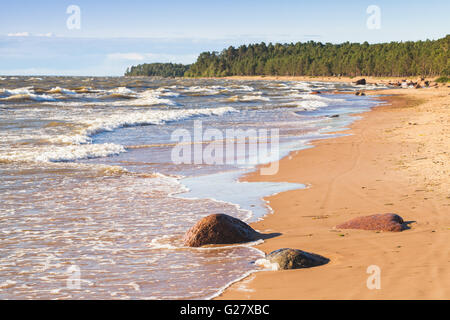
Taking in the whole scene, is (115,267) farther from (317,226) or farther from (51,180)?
(51,180)

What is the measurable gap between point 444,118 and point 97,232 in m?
19.2

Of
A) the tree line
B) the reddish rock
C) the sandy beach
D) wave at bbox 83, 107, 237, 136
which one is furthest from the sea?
the tree line

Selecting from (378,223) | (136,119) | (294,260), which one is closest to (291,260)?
(294,260)

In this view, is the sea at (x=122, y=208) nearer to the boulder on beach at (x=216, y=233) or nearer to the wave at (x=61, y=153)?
the wave at (x=61, y=153)

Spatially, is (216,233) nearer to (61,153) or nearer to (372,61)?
(61,153)

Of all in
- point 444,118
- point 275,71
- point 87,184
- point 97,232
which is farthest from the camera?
point 275,71

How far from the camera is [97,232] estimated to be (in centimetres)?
729

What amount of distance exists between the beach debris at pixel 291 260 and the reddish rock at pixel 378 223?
1.45 meters

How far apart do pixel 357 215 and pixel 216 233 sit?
2.48m

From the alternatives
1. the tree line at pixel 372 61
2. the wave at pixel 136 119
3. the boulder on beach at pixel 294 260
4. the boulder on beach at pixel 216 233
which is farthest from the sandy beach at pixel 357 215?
the tree line at pixel 372 61

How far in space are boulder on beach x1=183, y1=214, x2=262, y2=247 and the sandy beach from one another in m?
0.40

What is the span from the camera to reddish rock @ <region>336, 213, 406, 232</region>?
6.85m

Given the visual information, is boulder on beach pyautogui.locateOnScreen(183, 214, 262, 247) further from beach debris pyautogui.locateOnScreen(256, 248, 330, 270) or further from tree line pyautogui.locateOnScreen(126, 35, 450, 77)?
tree line pyautogui.locateOnScreen(126, 35, 450, 77)
